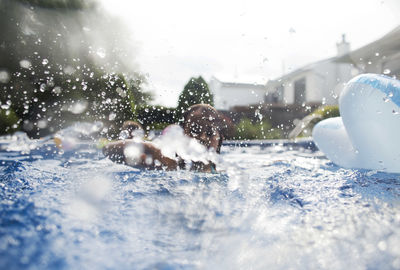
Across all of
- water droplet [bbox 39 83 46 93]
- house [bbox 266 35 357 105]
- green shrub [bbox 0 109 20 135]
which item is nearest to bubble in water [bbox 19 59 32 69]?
water droplet [bbox 39 83 46 93]

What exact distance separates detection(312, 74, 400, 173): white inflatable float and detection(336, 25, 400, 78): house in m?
8.31

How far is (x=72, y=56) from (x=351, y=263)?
14416mm

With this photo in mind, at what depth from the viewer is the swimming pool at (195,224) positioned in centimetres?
128

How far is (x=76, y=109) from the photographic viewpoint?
11.2 m

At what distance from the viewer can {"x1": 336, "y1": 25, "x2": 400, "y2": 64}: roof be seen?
380 inches

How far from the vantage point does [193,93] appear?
11.6 metres

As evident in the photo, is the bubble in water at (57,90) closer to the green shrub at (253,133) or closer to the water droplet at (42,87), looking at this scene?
the water droplet at (42,87)

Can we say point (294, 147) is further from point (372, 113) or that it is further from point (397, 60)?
point (397, 60)

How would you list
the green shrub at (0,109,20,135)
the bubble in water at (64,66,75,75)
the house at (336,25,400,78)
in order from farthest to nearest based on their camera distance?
the bubble in water at (64,66,75,75) → the green shrub at (0,109,20,135) → the house at (336,25,400,78)

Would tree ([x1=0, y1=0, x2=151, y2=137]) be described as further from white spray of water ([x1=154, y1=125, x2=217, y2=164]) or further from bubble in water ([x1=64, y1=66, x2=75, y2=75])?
white spray of water ([x1=154, y1=125, x2=217, y2=164])

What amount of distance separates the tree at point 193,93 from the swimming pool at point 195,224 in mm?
8899

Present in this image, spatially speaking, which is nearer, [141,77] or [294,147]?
[294,147]

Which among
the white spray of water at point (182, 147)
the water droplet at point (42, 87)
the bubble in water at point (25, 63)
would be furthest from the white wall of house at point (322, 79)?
the white spray of water at point (182, 147)

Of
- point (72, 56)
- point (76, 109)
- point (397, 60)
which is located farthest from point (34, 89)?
point (397, 60)
